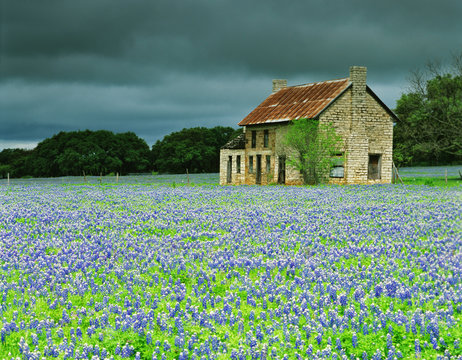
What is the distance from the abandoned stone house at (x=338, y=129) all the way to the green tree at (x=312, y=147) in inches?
46.6

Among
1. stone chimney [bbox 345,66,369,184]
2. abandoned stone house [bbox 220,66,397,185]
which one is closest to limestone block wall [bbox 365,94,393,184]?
abandoned stone house [bbox 220,66,397,185]

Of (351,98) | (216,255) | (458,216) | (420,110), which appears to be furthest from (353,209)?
(420,110)

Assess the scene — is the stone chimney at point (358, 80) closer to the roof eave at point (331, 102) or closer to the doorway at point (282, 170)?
the roof eave at point (331, 102)

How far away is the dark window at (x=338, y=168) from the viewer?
44.3 metres

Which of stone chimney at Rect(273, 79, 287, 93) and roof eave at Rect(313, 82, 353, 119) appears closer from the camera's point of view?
roof eave at Rect(313, 82, 353, 119)

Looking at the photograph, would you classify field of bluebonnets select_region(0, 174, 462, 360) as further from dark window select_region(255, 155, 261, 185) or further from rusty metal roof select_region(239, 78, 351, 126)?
dark window select_region(255, 155, 261, 185)

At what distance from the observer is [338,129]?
44.6 m

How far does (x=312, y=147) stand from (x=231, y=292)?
36623 mm

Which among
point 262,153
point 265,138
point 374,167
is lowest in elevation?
point 374,167

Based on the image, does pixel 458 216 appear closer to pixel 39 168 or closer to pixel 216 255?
pixel 216 255

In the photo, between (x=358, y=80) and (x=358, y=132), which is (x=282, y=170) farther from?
(x=358, y=80)

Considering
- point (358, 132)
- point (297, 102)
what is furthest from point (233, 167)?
point (358, 132)

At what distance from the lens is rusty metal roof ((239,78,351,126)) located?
146ft

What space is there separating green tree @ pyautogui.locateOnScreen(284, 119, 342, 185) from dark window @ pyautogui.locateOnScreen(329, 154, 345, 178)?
1.33 metres
